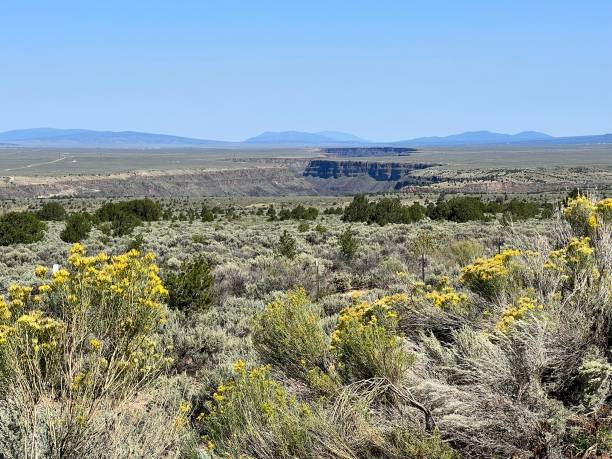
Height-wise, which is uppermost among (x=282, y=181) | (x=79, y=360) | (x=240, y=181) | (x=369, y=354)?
(x=79, y=360)

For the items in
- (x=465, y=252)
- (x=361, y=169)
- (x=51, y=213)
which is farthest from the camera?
(x=361, y=169)

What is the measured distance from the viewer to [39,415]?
4.31m

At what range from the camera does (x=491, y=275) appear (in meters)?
7.16

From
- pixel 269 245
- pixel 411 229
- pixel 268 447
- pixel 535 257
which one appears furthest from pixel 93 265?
pixel 411 229

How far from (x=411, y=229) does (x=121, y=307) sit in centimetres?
2229

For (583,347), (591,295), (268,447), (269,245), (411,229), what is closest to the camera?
(268,447)

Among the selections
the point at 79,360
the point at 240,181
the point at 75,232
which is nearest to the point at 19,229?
the point at 75,232

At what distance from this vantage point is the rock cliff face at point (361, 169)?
162m

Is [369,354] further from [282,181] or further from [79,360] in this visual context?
[282,181]

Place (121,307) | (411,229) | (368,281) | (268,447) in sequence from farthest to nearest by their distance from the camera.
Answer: (411,229)
(368,281)
(121,307)
(268,447)

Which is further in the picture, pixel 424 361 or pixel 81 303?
pixel 424 361

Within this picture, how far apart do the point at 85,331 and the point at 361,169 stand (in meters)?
173

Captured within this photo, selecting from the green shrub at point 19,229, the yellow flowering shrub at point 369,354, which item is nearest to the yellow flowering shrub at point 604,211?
the yellow flowering shrub at point 369,354

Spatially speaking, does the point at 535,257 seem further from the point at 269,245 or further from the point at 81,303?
the point at 269,245
